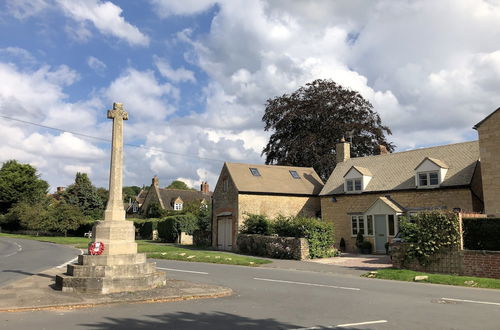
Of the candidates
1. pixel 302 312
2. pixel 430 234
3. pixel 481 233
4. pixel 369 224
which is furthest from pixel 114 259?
pixel 369 224

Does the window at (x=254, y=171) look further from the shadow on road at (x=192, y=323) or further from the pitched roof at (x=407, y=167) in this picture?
the shadow on road at (x=192, y=323)

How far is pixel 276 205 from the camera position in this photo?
3281 cm

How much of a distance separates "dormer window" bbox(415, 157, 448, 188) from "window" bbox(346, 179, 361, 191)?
4.58 metres

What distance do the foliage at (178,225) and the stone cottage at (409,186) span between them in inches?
571

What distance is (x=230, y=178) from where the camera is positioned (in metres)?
32.6

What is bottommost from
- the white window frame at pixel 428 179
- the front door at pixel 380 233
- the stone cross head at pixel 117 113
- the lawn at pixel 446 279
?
the lawn at pixel 446 279

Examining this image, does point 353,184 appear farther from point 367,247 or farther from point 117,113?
point 117,113

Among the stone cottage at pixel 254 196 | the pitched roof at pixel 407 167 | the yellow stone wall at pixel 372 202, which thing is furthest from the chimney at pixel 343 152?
the yellow stone wall at pixel 372 202

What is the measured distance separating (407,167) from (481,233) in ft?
41.9

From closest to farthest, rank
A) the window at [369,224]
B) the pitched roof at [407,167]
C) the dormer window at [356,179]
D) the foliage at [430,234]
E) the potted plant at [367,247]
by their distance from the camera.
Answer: the foliage at [430,234] → the pitched roof at [407,167] → the potted plant at [367,247] → the window at [369,224] → the dormer window at [356,179]

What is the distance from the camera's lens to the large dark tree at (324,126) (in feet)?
135

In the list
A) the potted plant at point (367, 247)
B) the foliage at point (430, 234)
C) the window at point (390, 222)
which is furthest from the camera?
the potted plant at point (367, 247)

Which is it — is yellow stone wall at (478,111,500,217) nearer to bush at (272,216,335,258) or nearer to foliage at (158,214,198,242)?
bush at (272,216,335,258)

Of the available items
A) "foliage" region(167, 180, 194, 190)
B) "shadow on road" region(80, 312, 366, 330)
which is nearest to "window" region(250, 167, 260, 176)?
"shadow on road" region(80, 312, 366, 330)
